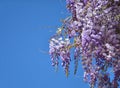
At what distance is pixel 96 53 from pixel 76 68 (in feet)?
0.54

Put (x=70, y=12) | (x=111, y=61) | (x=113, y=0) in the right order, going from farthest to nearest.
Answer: (x=70, y=12), (x=113, y=0), (x=111, y=61)

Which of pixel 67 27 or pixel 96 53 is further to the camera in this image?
pixel 67 27

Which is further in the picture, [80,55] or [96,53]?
[80,55]

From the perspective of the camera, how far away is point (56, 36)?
115 cm

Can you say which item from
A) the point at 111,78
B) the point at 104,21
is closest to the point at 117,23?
the point at 104,21

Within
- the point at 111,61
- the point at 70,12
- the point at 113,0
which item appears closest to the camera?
the point at 111,61

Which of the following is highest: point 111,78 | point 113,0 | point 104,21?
point 113,0

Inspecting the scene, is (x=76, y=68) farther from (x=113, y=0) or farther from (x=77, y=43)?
(x=113, y=0)

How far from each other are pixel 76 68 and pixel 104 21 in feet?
0.71

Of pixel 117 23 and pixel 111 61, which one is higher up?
pixel 117 23

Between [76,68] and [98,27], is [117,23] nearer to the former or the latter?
[98,27]

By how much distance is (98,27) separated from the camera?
91 cm

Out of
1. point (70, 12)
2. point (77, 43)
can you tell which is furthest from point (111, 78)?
point (70, 12)

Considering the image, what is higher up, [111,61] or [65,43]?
[65,43]
